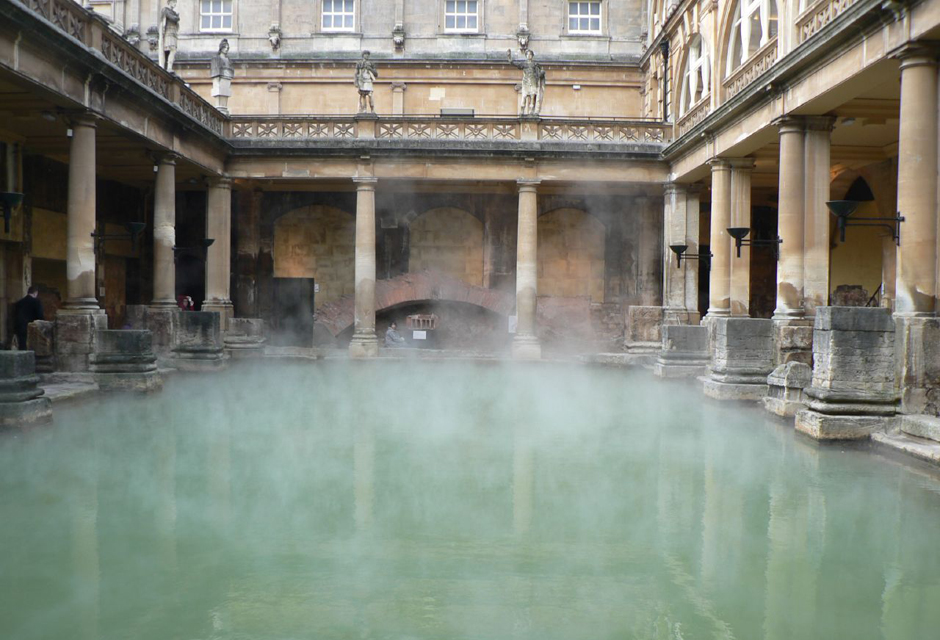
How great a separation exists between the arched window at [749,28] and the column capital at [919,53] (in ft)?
19.0

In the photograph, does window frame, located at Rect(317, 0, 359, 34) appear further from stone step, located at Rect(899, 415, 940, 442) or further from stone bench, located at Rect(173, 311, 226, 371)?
stone step, located at Rect(899, 415, 940, 442)

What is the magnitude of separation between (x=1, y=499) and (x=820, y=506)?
269 inches

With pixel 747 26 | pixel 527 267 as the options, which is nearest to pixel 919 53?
pixel 747 26

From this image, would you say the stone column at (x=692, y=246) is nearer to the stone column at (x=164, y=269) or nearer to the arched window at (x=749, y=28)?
the arched window at (x=749, y=28)

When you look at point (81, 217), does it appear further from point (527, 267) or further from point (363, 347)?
point (527, 267)

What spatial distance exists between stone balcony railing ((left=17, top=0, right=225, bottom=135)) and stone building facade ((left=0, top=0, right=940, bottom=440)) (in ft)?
0.22

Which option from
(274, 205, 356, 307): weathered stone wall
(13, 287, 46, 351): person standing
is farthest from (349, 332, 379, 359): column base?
(13, 287, 46, 351): person standing

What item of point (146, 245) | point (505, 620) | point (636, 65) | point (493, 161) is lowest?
point (505, 620)

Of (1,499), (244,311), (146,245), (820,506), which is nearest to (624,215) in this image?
(244,311)

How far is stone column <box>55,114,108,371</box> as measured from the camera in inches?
528

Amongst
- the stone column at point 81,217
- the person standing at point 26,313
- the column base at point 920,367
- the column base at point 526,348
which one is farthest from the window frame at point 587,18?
the column base at point 920,367

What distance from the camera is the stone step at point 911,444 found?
8047mm

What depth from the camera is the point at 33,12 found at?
11.2 meters

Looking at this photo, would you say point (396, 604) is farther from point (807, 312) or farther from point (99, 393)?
point (807, 312)
